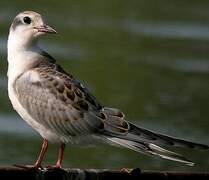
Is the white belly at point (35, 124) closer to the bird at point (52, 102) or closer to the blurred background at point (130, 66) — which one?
the bird at point (52, 102)

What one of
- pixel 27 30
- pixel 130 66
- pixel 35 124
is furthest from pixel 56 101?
pixel 130 66

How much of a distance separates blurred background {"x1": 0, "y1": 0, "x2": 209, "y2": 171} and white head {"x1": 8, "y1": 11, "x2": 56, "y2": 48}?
13.4 feet

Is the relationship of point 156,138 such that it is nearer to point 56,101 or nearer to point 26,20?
point 56,101

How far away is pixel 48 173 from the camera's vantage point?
8078 mm

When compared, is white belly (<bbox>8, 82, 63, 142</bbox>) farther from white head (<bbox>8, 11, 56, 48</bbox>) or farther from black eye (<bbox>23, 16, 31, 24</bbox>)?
black eye (<bbox>23, 16, 31, 24</bbox>)

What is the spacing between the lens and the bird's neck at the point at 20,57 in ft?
30.0

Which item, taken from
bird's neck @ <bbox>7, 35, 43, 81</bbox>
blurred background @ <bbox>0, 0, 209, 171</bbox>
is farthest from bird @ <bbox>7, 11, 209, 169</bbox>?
blurred background @ <bbox>0, 0, 209, 171</bbox>

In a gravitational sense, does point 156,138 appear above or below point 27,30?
below

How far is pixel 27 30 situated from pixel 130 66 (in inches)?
390

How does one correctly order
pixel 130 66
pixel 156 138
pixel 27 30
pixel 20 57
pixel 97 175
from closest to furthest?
pixel 97 175, pixel 156 138, pixel 20 57, pixel 27 30, pixel 130 66

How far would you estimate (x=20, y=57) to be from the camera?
9172 mm

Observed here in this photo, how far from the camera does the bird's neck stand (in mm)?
9148

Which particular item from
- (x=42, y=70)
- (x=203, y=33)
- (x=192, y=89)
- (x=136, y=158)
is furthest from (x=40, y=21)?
Answer: (x=203, y=33)

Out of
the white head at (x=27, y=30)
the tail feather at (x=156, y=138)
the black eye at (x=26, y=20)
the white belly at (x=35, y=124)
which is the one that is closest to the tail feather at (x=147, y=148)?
the tail feather at (x=156, y=138)
